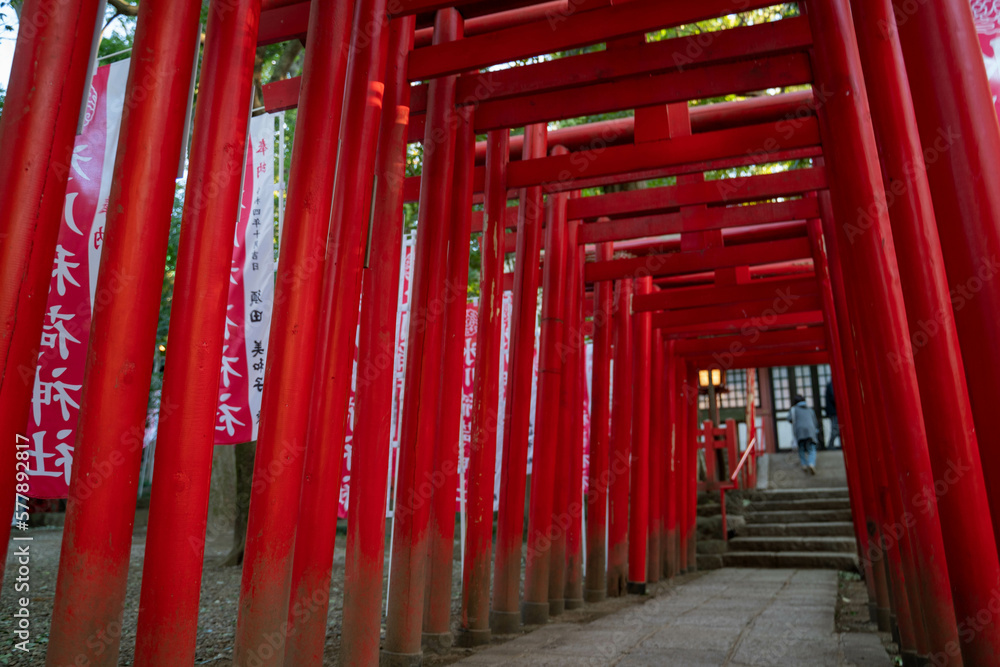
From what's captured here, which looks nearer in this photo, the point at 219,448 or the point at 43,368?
the point at 43,368

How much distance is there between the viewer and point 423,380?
16.4ft

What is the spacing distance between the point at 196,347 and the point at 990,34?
12.3ft

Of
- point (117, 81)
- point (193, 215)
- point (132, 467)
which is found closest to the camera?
point (132, 467)

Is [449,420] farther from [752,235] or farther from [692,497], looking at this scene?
[692,497]

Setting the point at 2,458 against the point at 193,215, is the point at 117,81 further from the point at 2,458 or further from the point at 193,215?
the point at 2,458

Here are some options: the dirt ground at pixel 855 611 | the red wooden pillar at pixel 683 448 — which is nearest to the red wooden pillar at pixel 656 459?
the red wooden pillar at pixel 683 448

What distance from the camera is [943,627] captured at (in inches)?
155

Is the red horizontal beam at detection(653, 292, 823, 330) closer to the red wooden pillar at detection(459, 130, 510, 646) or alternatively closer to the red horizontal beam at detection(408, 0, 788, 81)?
the red wooden pillar at detection(459, 130, 510, 646)

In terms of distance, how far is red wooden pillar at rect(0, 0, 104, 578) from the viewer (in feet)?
8.82

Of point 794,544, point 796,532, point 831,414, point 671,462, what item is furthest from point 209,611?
point 831,414

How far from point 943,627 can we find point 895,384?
1.29 meters

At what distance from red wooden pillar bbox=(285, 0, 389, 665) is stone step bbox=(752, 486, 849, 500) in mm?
12068

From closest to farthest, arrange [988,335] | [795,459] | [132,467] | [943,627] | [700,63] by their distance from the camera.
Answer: [988,335], [132,467], [943,627], [700,63], [795,459]

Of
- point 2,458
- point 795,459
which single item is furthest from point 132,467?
point 795,459
